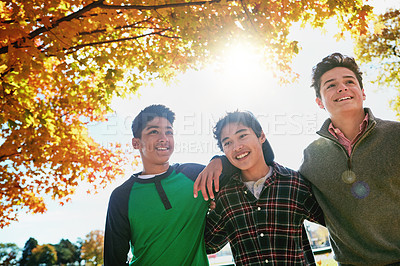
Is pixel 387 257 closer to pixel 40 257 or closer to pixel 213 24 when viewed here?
pixel 213 24

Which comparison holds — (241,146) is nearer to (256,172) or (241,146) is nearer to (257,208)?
(256,172)

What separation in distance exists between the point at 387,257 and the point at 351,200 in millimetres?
499

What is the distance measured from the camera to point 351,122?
2.62m

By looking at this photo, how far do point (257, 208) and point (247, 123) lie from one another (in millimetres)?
934

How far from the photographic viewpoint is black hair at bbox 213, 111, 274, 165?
9.85 ft

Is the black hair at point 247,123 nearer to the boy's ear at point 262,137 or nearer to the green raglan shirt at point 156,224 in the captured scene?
the boy's ear at point 262,137

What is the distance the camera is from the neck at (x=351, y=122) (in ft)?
8.54

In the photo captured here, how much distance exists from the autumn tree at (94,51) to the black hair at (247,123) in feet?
4.83

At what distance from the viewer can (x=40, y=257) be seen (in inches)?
2311

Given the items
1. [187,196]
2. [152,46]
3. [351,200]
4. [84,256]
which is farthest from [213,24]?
[84,256]

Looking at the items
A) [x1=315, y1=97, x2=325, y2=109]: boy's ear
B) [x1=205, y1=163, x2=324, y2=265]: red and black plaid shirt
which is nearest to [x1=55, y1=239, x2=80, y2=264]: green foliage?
[x1=205, y1=163, x2=324, y2=265]: red and black plaid shirt

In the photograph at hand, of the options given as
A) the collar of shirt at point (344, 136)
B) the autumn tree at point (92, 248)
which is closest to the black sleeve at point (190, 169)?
the collar of shirt at point (344, 136)

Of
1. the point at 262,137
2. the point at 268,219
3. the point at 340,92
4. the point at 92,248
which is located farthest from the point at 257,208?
the point at 92,248

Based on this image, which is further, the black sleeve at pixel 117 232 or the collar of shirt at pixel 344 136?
the black sleeve at pixel 117 232
